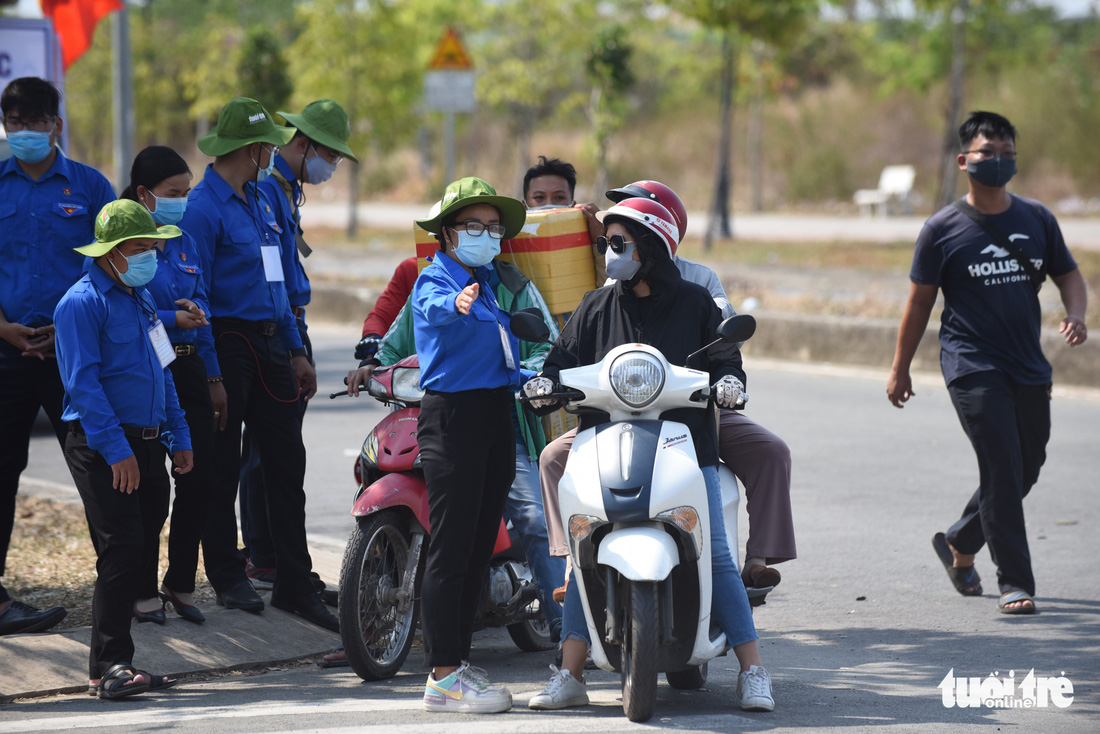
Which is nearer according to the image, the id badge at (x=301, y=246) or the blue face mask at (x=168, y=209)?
the blue face mask at (x=168, y=209)

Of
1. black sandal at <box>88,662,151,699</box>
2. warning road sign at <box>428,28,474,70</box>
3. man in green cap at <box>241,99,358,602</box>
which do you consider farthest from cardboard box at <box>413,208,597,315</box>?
warning road sign at <box>428,28,474,70</box>

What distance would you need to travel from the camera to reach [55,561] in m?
6.70

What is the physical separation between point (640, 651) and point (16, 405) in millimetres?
2874

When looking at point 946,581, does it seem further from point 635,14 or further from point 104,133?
point 104,133

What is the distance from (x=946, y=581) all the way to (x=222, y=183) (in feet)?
12.9

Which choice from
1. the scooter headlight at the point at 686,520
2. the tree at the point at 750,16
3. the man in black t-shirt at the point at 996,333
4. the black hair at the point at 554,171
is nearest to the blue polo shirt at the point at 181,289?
the black hair at the point at 554,171

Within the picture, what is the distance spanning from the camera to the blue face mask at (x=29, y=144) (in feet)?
17.9

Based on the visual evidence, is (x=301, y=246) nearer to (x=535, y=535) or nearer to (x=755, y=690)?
(x=535, y=535)

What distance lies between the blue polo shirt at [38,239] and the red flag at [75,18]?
21.1 feet

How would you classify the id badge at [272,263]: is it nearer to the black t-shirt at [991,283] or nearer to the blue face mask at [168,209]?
the blue face mask at [168,209]

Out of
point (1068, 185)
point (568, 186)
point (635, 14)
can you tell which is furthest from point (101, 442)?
point (1068, 185)

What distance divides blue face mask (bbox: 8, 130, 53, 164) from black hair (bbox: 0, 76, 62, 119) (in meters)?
0.08

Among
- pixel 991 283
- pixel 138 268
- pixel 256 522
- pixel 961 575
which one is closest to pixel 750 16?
→ pixel 991 283

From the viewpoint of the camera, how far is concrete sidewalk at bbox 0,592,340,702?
5004 mm
